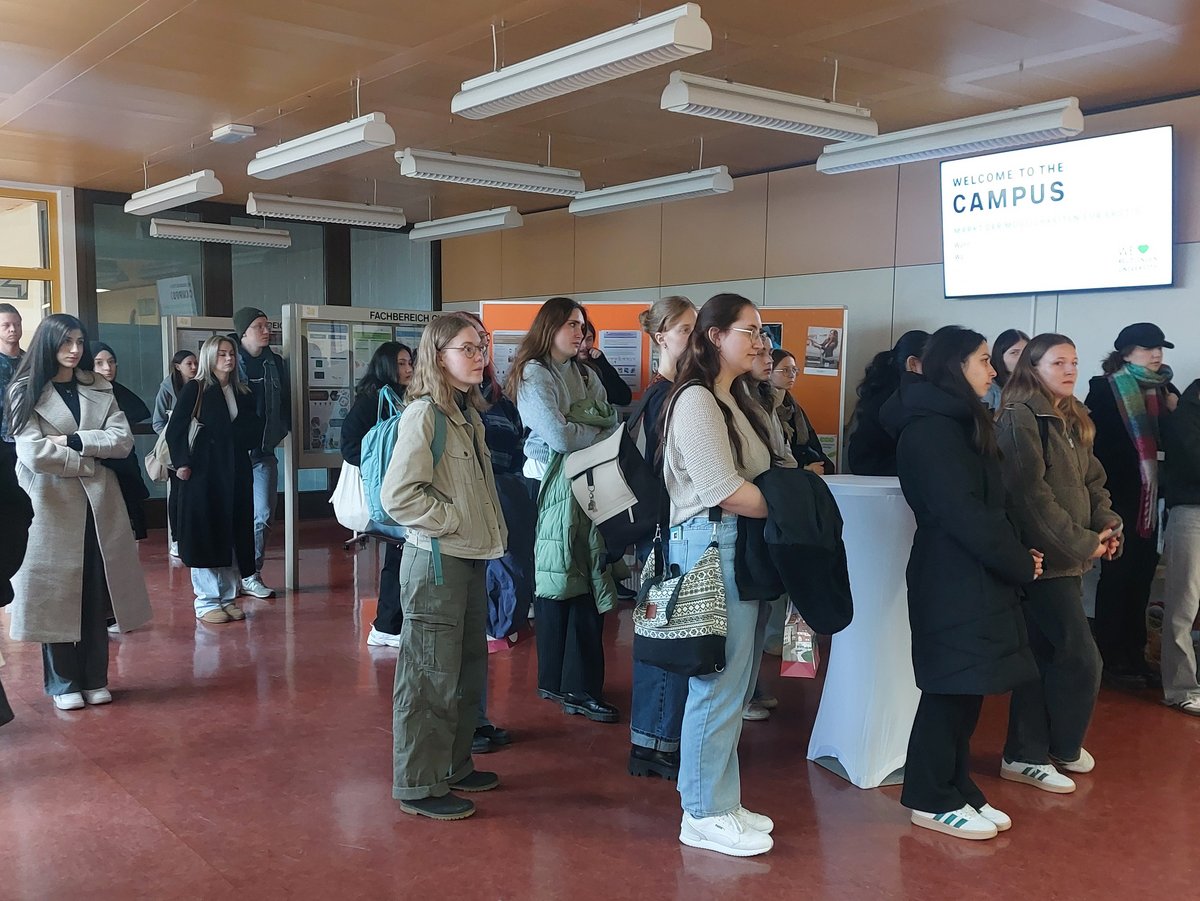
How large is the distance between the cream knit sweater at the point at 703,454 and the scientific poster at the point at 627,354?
12.1 ft

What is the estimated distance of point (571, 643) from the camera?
4176mm

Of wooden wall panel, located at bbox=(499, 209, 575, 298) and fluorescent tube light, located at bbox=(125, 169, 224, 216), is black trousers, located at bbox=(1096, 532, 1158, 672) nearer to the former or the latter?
wooden wall panel, located at bbox=(499, 209, 575, 298)

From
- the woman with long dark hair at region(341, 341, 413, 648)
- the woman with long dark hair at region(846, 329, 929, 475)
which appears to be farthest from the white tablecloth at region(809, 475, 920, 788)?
the woman with long dark hair at region(341, 341, 413, 648)

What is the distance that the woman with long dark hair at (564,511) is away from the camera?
4.00 metres

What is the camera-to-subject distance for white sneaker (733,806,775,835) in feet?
9.95

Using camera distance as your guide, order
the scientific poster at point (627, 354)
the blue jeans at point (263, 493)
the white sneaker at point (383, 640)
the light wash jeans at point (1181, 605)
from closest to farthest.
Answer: the light wash jeans at point (1181, 605) → the white sneaker at point (383, 640) → the scientific poster at point (627, 354) → the blue jeans at point (263, 493)

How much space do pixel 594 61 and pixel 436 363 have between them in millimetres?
1788

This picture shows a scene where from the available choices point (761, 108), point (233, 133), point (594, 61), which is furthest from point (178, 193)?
point (761, 108)

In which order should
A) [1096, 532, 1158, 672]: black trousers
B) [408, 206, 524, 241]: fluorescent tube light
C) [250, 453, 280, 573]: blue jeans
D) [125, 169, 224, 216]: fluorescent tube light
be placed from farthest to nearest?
[408, 206, 524, 241]: fluorescent tube light → [125, 169, 224, 216]: fluorescent tube light → [250, 453, 280, 573]: blue jeans → [1096, 532, 1158, 672]: black trousers

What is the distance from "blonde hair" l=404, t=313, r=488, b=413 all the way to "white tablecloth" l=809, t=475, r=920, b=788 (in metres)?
1.33

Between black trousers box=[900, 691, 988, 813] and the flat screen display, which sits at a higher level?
the flat screen display

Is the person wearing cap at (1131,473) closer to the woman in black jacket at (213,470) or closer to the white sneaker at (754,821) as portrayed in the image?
the white sneaker at (754,821)

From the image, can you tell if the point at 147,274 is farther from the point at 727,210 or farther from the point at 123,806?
the point at 123,806

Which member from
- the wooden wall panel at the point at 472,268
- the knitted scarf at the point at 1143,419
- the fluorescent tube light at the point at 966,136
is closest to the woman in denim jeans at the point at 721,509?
the knitted scarf at the point at 1143,419
